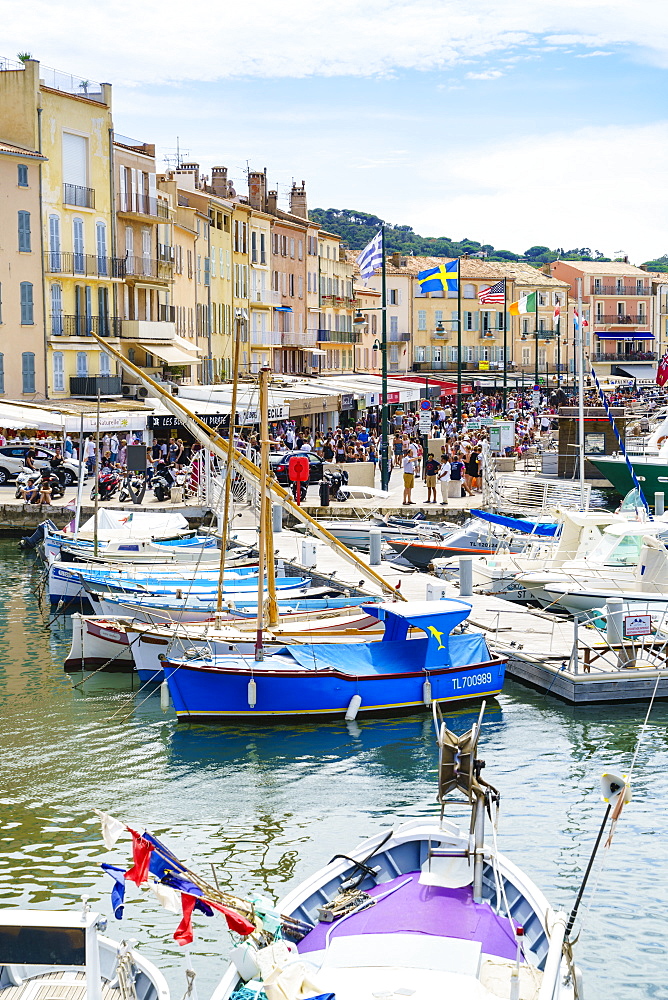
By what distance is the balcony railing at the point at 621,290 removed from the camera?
143 meters

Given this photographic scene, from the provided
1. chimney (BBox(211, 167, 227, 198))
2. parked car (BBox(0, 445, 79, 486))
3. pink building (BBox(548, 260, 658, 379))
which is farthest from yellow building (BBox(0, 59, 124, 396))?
pink building (BBox(548, 260, 658, 379))

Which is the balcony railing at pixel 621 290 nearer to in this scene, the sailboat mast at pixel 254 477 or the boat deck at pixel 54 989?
the sailboat mast at pixel 254 477

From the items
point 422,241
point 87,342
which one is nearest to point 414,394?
point 87,342

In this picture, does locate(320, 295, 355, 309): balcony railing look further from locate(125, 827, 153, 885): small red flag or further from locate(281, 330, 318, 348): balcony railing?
locate(125, 827, 153, 885): small red flag

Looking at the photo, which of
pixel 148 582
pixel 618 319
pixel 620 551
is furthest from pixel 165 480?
pixel 618 319

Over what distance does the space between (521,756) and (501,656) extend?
3.29m

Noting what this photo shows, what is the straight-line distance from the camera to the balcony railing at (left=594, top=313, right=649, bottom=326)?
143125mm

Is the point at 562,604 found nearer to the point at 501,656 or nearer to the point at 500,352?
the point at 501,656

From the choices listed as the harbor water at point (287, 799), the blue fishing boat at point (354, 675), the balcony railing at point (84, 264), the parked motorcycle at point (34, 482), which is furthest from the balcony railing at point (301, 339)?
the blue fishing boat at point (354, 675)

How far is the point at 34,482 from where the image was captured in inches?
1727

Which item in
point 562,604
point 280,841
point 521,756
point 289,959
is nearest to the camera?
point 289,959

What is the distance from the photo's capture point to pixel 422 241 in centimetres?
19412

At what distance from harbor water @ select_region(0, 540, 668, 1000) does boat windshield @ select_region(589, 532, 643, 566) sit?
15.1 ft

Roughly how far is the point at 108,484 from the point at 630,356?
109 meters
